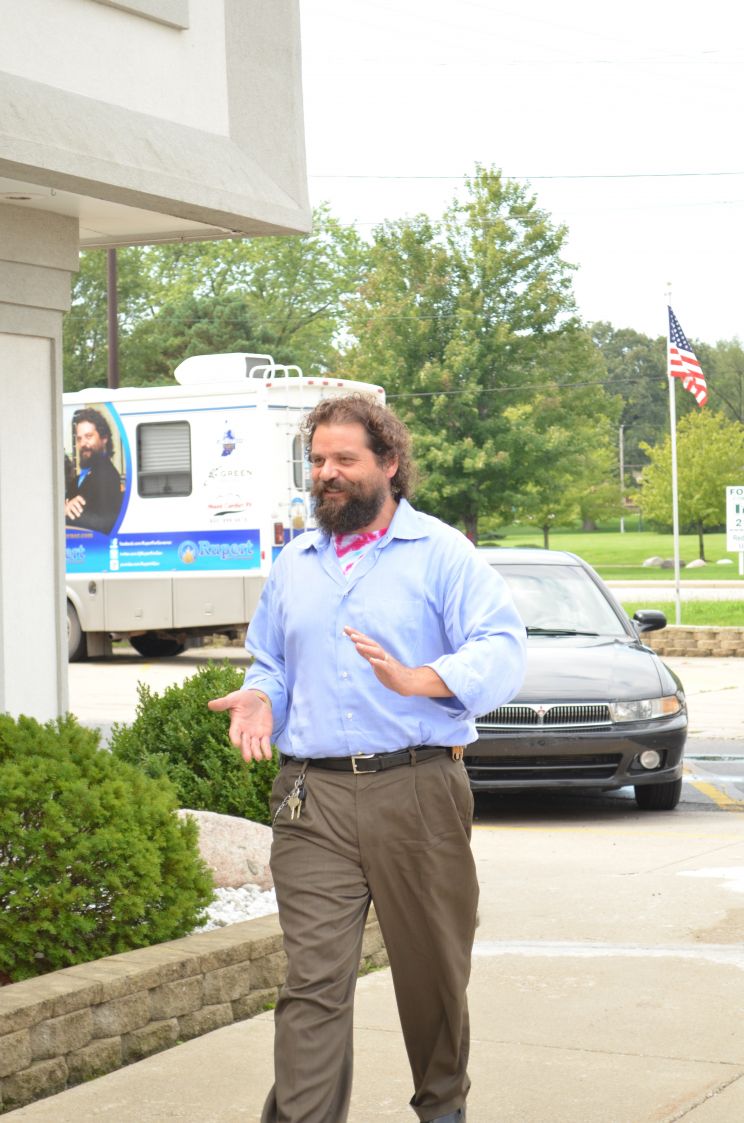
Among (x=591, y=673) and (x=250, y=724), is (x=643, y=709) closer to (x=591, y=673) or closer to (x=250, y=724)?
(x=591, y=673)

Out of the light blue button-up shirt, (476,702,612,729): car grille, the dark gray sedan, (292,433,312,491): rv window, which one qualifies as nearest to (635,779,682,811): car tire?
the dark gray sedan

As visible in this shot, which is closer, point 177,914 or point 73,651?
point 177,914

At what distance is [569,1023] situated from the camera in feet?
17.6

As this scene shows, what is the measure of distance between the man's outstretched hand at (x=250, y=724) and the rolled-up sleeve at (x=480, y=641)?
0.44 metres

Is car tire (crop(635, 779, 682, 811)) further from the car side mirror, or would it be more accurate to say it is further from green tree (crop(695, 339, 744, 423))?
green tree (crop(695, 339, 744, 423))

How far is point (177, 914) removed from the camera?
5402 millimetres

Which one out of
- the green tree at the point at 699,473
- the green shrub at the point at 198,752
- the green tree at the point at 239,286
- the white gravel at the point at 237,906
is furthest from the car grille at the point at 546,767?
the green tree at the point at 699,473

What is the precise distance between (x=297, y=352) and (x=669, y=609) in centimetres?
3204

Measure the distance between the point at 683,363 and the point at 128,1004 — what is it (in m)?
20.6

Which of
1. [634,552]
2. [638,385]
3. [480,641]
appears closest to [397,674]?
[480,641]

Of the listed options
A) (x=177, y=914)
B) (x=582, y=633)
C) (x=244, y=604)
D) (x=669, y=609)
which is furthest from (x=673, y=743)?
(x=669, y=609)

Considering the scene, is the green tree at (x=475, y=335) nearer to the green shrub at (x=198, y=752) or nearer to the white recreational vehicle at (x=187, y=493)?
the white recreational vehicle at (x=187, y=493)

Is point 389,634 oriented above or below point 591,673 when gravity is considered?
above

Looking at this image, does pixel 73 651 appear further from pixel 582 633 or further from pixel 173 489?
pixel 582 633
